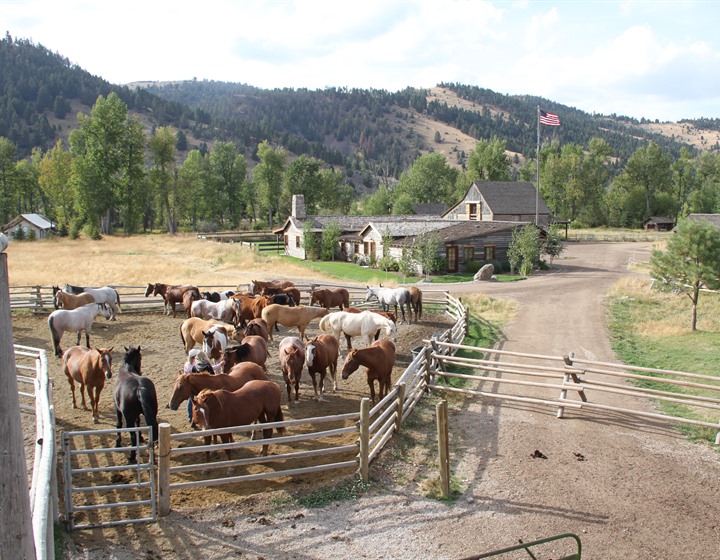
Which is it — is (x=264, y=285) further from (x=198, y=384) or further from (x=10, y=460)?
(x=10, y=460)

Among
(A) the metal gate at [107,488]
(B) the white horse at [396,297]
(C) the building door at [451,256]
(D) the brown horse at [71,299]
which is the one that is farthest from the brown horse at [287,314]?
(C) the building door at [451,256]

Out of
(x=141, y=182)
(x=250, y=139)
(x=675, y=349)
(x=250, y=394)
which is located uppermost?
(x=250, y=139)

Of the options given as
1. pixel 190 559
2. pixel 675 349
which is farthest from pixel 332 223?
pixel 190 559

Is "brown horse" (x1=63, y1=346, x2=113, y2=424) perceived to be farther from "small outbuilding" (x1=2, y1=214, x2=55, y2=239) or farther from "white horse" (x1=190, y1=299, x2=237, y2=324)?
"small outbuilding" (x1=2, y1=214, x2=55, y2=239)

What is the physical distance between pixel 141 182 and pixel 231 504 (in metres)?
68.6

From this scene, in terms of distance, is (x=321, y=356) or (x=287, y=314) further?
(x=287, y=314)

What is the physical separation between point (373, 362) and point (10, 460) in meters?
9.90

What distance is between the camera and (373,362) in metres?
13.2

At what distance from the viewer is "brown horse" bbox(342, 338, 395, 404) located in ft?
42.8

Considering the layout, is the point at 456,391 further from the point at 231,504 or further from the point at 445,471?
the point at 231,504

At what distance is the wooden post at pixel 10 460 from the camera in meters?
3.63

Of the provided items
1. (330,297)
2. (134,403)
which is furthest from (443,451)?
(330,297)

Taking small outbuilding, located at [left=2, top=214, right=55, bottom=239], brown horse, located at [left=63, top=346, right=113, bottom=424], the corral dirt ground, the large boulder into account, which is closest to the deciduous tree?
the corral dirt ground

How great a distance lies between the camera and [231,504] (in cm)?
868
